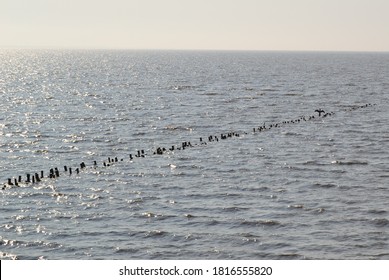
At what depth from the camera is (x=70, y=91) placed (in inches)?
6398

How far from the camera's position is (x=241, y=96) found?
14412cm

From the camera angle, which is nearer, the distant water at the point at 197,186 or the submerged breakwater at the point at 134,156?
the distant water at the point at 197,186

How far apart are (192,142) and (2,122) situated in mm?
33829

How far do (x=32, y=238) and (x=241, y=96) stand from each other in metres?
106

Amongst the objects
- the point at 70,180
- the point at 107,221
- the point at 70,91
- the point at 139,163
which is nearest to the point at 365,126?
the point at 139,163

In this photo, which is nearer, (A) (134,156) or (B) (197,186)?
(B) (197,186)

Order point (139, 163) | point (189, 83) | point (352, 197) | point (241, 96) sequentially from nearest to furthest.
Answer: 1. point (352, 197)
2. point (139, 163)
3. point (241, 96)
4. point (189, 83)

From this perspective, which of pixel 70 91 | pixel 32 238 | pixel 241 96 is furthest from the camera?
pixel 70 91

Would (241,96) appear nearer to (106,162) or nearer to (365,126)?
(365,126)

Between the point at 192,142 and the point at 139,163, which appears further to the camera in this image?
the point at 192,142

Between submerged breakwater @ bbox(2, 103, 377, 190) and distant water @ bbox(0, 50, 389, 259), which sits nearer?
distant water @ bbox(0, 50, 389, 259)
